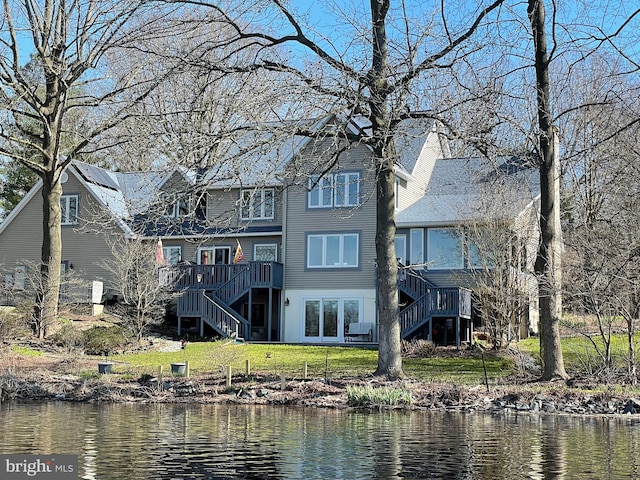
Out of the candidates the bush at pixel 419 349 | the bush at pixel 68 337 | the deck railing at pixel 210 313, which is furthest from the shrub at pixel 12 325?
the bush at pixel 419 349

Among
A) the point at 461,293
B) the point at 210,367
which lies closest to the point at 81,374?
the point at 210,367

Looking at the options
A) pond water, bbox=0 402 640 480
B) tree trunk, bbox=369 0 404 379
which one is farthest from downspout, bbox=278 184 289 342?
pond water, bbox=0 402 640 480

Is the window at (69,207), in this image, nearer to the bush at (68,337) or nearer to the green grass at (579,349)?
the bush at (68,337)

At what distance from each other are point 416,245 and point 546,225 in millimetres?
14816

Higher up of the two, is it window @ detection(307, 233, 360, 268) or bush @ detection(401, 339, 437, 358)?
window @ detection(307, 233, 360, 268)

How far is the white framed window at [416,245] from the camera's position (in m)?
34.8

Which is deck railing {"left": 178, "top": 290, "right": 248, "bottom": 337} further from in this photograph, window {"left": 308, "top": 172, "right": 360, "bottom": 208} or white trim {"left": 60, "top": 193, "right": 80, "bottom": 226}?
white trim {"left": 60, "top": 193, "right": 80, "bottom": 226}

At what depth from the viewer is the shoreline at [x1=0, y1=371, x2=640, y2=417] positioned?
58.2 ft

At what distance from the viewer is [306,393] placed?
1956 cm

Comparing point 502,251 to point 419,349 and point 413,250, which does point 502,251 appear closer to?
point 419,349

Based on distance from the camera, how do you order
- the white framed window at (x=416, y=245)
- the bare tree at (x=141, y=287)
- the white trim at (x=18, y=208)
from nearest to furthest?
Result: the bare tree at (x=141, y=287) < the white framed window at (x=416, y=245) < the white trim at (x=18, y=208)

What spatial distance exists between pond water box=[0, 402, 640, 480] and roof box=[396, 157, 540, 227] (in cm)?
1373

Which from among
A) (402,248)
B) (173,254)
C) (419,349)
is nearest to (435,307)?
(419,349)

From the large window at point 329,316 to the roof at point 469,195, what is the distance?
4085mm
